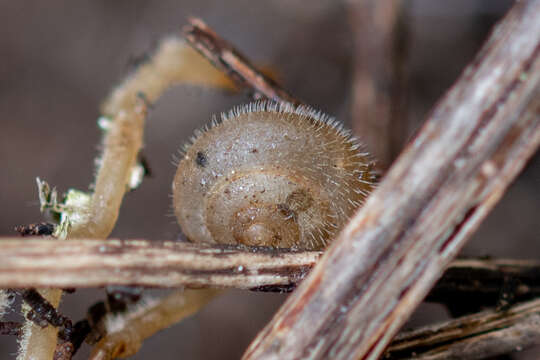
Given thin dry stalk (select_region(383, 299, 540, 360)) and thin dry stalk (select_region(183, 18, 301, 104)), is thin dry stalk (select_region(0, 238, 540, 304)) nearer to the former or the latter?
thin dry stalk (select_region(383, 299, 540, 360))

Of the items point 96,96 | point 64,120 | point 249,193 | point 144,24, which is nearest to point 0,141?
point 64,120

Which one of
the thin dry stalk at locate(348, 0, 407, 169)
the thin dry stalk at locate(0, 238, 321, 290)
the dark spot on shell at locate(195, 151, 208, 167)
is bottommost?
the thin dry stalk at locate(0, 238, 321, 290)

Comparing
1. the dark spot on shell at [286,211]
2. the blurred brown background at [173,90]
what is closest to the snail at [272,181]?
the dark spot on shell at [286,211]

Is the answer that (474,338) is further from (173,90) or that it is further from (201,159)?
(173,90)

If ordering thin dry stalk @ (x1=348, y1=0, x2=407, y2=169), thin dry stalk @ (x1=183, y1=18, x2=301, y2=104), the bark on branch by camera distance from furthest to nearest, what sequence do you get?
thin dry stalk @ (x1=348, y1=0, x2=407, y2=169) → thin dry stalk @ (x1=183, y1=18, x2=301, y2=104) → the bark on branch

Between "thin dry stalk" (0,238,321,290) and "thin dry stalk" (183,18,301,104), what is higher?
"thin dry stalk" (183,18,301,104)

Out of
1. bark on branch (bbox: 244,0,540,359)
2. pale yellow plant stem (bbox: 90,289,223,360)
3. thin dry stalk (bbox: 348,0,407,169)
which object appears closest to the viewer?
bark on branch (bbox: 244,0,540,359)

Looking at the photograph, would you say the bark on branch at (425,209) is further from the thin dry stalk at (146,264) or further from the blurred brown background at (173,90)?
the blurred brown background at (173,90)

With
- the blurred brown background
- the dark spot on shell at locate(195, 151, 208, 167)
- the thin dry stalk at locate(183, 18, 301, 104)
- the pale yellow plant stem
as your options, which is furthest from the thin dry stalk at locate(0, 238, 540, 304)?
the blurred brown background

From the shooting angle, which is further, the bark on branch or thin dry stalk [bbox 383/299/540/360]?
thin dry stalk [bbox 383/299/540/360]
